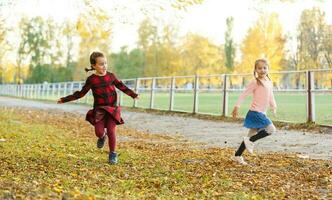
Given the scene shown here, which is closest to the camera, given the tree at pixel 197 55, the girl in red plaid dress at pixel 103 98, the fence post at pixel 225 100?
the girl in red plaid dress at pixel 103 98

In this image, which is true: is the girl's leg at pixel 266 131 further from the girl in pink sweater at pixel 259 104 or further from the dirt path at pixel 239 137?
the dirt path at pixel 239 137

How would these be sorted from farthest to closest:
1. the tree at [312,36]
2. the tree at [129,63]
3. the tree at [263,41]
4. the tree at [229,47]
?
the tree at [129,63] → the tree at [229,47] → the tree at [263,41] → the tree at [312,36]

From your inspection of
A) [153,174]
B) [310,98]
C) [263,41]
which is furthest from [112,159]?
[263,41]

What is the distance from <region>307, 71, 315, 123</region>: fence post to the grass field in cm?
33

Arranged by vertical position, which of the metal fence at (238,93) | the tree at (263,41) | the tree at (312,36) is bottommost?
the metal fence at (238,93)

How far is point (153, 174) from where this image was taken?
6031 millimetres

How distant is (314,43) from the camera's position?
34.1 m

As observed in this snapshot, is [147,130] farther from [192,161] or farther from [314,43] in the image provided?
[314,43]

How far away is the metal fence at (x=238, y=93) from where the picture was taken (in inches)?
507

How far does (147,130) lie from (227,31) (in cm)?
6241

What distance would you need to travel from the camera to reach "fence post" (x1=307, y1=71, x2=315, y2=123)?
1254cm

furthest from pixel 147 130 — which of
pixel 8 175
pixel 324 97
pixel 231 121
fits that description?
pixel 8 175

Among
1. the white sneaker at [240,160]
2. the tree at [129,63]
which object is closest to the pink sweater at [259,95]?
the white sneaker at [240,160]

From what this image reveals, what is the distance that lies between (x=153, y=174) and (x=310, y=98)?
24.4 ft
